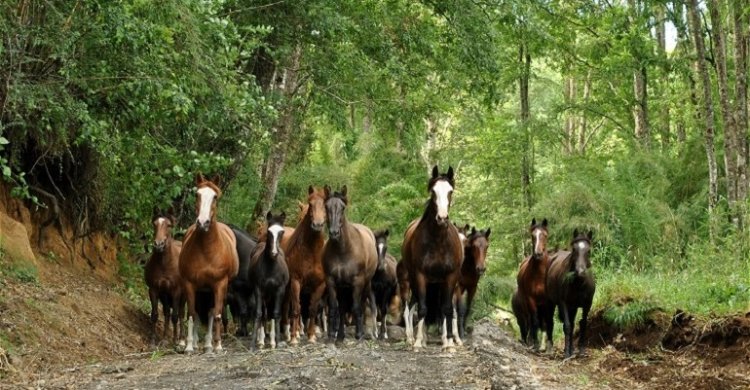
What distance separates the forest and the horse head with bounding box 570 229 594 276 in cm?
129

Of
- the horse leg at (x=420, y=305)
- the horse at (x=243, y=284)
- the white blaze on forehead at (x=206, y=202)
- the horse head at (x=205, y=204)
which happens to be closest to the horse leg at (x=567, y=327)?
the horse leg at (x=420, y=305)

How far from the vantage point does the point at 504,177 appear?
33812mm

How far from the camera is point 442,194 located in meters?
14.1

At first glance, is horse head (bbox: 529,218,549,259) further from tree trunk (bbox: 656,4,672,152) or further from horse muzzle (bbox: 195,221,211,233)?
tree trunk (bbox: 656,4,672,152)

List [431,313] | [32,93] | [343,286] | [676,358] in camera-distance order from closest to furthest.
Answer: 1. [32,93]
2. [676,358]
3. [343,286]
4. [431,313]

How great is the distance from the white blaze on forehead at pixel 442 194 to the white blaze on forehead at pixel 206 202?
3.19 m

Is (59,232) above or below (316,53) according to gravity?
below

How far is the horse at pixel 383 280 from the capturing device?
18875 mm

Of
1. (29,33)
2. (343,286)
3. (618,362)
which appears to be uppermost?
(29,33)

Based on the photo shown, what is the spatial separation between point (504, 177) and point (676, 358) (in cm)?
2032

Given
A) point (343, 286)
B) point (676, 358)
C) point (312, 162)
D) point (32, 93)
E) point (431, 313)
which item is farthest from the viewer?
point (312, 162)

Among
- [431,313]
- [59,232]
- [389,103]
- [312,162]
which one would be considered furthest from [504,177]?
[59,232]

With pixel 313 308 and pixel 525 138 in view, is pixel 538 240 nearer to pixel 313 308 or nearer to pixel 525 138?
pixel 313 308

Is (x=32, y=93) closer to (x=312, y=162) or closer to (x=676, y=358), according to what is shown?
(x=676, y=358)
